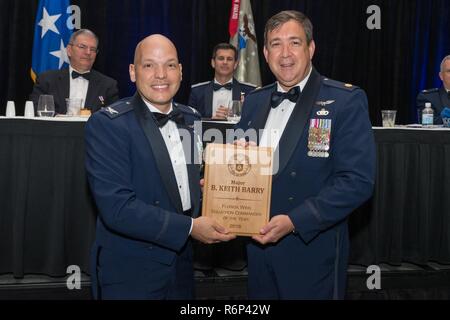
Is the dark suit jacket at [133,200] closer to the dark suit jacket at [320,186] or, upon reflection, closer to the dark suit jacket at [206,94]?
the dark suit jacket at [320,186]

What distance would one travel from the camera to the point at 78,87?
577 cm

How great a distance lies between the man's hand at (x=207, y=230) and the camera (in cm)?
213

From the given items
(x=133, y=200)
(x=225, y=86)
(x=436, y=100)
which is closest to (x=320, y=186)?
(x=133, y=200)

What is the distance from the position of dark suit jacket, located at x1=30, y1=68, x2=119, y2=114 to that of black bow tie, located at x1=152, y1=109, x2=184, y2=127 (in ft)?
11.2

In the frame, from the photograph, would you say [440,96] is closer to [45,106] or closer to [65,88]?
[65,88]

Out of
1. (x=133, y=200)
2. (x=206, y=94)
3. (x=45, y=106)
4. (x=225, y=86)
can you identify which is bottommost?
(x=133, y=200)

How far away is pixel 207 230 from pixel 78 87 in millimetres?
4144

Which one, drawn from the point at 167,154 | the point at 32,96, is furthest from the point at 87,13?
the point at 167,154

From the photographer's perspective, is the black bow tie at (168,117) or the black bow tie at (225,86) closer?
the black bow tie at (168,117)

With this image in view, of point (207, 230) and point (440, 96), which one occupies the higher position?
point (440, 96)

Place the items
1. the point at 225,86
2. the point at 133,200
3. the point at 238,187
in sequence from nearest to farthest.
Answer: the point at 133,200 → the point at 238,187 → the point at 225,86

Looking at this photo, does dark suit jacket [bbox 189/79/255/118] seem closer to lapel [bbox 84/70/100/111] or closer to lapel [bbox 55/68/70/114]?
lapel [bbox 84/70/100/111]

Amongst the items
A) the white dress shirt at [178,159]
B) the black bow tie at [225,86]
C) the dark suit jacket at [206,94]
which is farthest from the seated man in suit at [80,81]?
the white dress shirt at [178,159]

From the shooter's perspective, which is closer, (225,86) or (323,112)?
(323,112)
